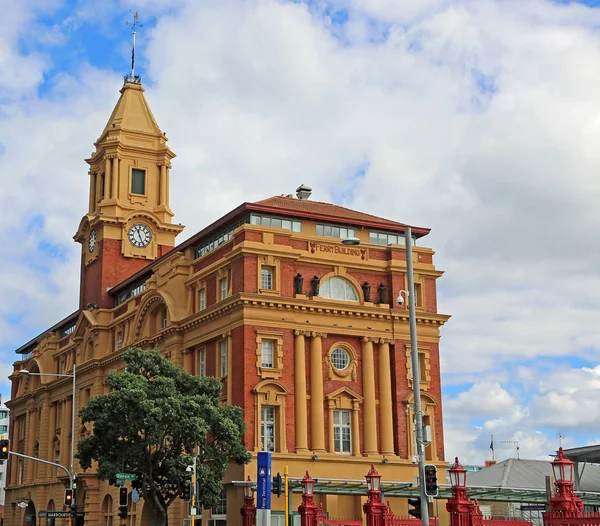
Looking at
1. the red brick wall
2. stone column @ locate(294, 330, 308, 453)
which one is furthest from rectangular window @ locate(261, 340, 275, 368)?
the red brick wall

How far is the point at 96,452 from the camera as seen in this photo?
4431cm

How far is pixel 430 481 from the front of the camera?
98.0 feet

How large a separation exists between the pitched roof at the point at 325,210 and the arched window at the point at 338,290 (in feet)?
13.1

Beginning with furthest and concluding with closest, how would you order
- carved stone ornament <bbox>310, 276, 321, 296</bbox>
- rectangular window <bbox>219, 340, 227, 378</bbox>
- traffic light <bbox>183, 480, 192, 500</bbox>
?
1. carved stone ornament <bbox>310, 276, 321, 296</bbox>
2. rectangular window <bbox>219, 340, 227, 378</bbox>
3. traffic light <bbox>183, 480, 192, 500</bbox>

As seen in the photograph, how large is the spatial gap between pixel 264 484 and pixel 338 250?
83.0ft

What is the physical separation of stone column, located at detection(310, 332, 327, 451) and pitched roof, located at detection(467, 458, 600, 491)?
1560 cm

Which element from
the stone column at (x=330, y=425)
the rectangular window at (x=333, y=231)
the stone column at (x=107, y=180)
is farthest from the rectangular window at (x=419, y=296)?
the stone column at (x=107, y=180)

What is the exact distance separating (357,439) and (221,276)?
12714 millimetres

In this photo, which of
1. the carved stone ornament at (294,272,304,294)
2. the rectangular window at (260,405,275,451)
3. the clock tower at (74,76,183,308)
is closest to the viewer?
the rectangular window at (260,405,275,451)

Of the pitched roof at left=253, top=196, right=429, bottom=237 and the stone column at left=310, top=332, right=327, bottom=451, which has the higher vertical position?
the pitched roof at left=253, top=196, right=429, bottom=237

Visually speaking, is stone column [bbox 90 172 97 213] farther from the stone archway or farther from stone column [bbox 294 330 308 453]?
stone column [bbox 294 330 308 453]

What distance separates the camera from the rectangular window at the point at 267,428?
52.9m

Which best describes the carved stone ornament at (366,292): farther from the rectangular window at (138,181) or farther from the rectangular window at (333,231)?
the rectangular window at (138,181)

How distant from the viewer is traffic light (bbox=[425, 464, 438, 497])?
97.6ft
